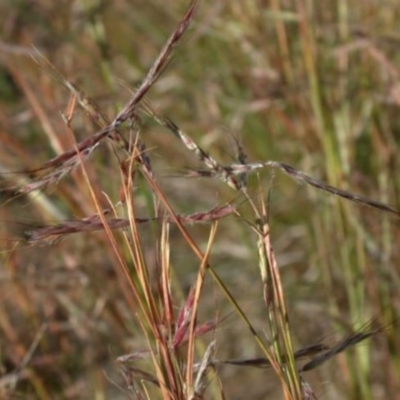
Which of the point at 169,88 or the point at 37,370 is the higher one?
the point at 169,88

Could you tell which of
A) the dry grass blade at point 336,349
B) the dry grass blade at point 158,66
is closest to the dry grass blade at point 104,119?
the dry grass blade at point 158,66

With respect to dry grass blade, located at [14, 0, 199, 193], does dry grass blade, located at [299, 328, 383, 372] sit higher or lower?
lower

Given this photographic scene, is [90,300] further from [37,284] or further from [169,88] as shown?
[169,88]

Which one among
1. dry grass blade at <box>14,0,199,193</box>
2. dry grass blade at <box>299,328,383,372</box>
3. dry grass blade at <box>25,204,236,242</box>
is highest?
dry grass blade at <box>14,0,199,193</box>

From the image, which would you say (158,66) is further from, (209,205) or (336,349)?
(209,205)

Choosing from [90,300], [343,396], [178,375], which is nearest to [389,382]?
[343,396]

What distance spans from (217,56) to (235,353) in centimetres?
68

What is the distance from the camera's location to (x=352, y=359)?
1537 millimetres

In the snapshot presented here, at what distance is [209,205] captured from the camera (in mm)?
2570

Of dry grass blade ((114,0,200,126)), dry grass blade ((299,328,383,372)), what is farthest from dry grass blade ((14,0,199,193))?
dry grass blade ((299,328,383,372))

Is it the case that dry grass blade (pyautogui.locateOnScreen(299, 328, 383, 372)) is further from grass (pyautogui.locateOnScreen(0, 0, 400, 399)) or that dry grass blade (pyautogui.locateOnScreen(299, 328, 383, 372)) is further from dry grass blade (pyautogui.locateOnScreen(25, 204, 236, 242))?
dry grass blade (pyautogui.locateOnScreen(25, 204, 236, 242))

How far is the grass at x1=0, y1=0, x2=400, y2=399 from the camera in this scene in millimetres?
821

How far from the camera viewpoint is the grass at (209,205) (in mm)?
821

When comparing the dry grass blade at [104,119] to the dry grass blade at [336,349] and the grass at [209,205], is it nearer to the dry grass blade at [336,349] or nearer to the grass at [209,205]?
the grass at [209,205]
